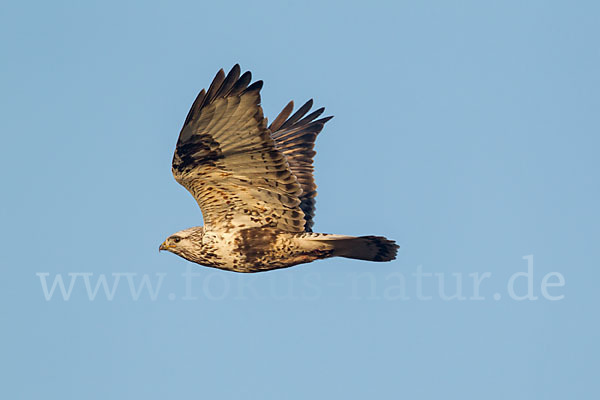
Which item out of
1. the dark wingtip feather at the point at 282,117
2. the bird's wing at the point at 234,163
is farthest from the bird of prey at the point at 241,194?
the dark wingtip feather at the point at 282,117

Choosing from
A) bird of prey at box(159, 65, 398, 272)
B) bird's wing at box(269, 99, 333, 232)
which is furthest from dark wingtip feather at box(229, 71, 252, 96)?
bird's wing at box(269, 99, 333, 232)

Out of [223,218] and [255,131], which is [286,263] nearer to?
[223,218]

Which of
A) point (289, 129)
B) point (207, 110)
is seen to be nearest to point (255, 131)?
point (207, 110)

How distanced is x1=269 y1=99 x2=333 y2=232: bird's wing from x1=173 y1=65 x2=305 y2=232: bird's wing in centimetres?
142

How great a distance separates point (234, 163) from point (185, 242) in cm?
143

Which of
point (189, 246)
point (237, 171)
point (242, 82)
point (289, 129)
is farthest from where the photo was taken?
point (289, 129)

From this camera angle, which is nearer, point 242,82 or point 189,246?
point 242,82

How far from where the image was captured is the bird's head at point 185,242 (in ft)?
36.1

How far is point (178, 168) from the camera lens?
33.8 ft

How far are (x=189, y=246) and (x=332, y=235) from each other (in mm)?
1800

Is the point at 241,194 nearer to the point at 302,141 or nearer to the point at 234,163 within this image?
the point at 234,163

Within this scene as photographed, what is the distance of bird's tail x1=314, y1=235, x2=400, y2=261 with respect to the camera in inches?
422

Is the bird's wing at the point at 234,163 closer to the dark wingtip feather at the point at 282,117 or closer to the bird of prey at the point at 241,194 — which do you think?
the bird of prey at the point at 241,194

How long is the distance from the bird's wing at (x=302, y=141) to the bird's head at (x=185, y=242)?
5.56ft
